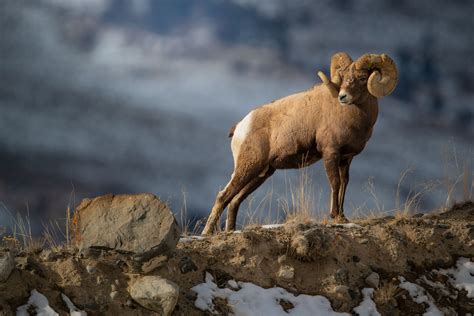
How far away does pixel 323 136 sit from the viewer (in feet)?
28.7

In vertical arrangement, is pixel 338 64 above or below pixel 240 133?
above

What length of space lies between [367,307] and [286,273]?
87 centimetres

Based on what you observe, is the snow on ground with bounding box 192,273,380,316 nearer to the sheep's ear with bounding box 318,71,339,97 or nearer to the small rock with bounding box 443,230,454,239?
the small rock with bounding box 443,230,454,239

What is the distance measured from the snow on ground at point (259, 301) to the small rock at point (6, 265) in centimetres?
164

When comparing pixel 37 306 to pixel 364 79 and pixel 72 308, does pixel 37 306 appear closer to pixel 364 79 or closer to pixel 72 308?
pixel 72 308

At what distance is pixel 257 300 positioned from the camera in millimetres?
6004

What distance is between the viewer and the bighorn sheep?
28.2 ft

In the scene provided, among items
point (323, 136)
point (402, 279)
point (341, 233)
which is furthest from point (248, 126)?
point (402, 279)

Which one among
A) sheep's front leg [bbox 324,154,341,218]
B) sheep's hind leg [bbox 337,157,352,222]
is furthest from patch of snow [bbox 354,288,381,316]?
sheep's hind leg [bbox 337,157,352,222]

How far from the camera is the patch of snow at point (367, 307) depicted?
6261 millimetres

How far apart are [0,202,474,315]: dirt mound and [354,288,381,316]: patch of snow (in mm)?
30

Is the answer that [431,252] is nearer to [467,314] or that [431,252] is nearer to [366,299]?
[467,314]

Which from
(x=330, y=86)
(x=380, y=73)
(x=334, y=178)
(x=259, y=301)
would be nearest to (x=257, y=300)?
(x=259, y=301)

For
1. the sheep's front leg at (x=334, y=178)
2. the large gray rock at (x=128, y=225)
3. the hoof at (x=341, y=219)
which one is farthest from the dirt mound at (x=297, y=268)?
the sheep's front leg at (x=334, y=178)
